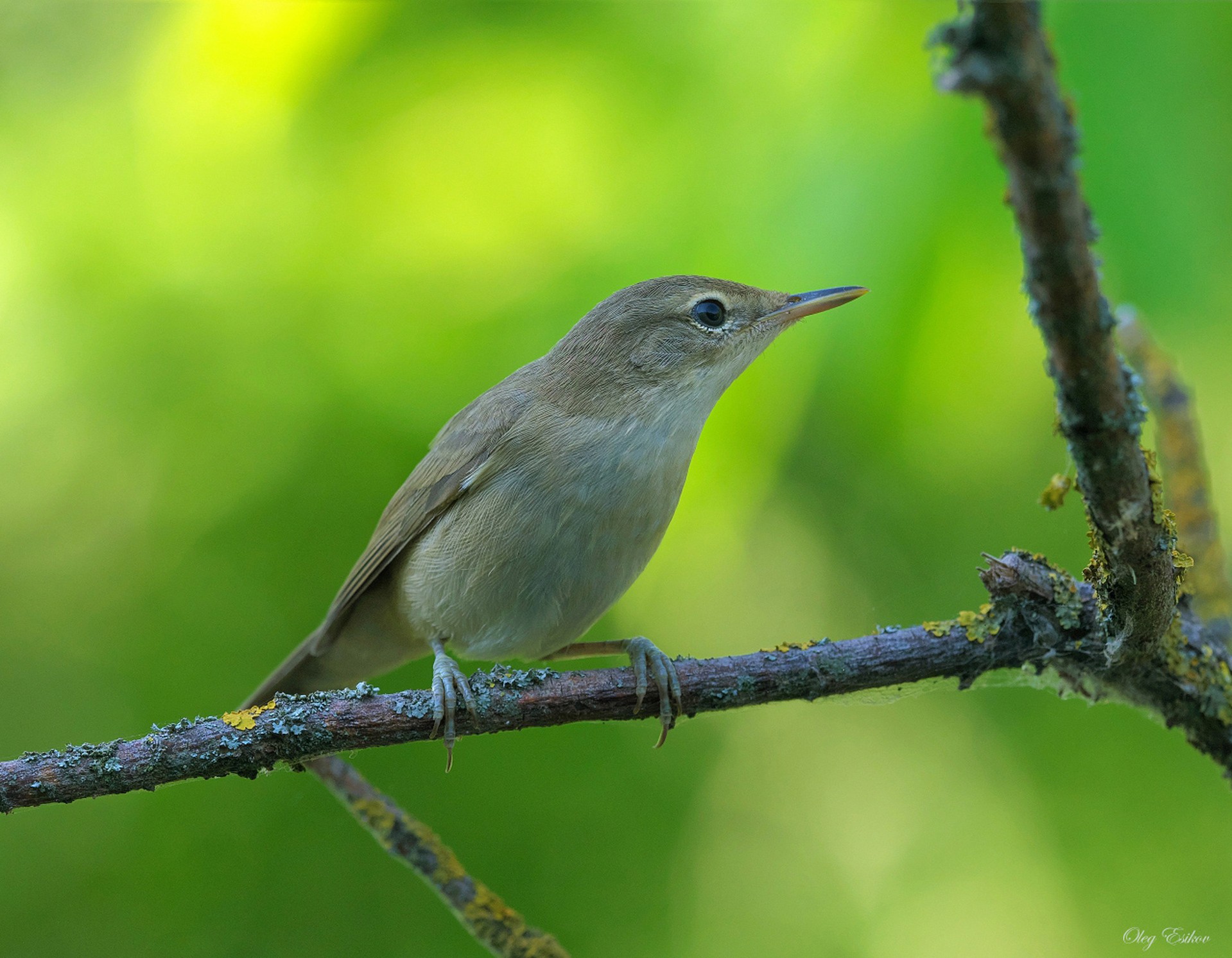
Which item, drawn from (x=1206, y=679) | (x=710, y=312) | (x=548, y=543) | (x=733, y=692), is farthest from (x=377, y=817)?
(x=1206, y=679)

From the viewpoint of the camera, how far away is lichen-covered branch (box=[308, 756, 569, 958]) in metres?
2.52

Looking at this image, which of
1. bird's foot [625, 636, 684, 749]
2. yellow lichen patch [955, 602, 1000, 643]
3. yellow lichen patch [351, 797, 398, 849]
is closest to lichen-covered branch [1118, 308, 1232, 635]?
yellow lichen patch [955, 602, 1000, 643]

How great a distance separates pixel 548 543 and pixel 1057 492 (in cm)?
143

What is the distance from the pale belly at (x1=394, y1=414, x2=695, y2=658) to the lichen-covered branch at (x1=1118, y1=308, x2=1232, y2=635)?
1.38 metres

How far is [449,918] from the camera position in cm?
336

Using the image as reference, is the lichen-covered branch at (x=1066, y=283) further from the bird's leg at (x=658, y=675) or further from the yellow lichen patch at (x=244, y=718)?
the yellow lichen patch at (x=244, y=718)

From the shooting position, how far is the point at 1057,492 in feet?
5.53

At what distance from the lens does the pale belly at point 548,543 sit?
2.67m

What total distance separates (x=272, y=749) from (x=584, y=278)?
7.42ft

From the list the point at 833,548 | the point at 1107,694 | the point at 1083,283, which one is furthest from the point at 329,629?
the point at 1083,283

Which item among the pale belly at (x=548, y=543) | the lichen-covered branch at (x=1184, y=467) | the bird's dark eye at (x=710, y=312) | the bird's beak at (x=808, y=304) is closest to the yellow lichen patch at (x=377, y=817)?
the pale belly at (x=548, y=543)

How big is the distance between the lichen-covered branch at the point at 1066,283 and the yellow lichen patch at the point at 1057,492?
0.09 m

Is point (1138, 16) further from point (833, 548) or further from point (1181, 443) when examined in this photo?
point (833, 548)

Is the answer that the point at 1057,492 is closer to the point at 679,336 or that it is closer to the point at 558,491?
the point at 558,491
